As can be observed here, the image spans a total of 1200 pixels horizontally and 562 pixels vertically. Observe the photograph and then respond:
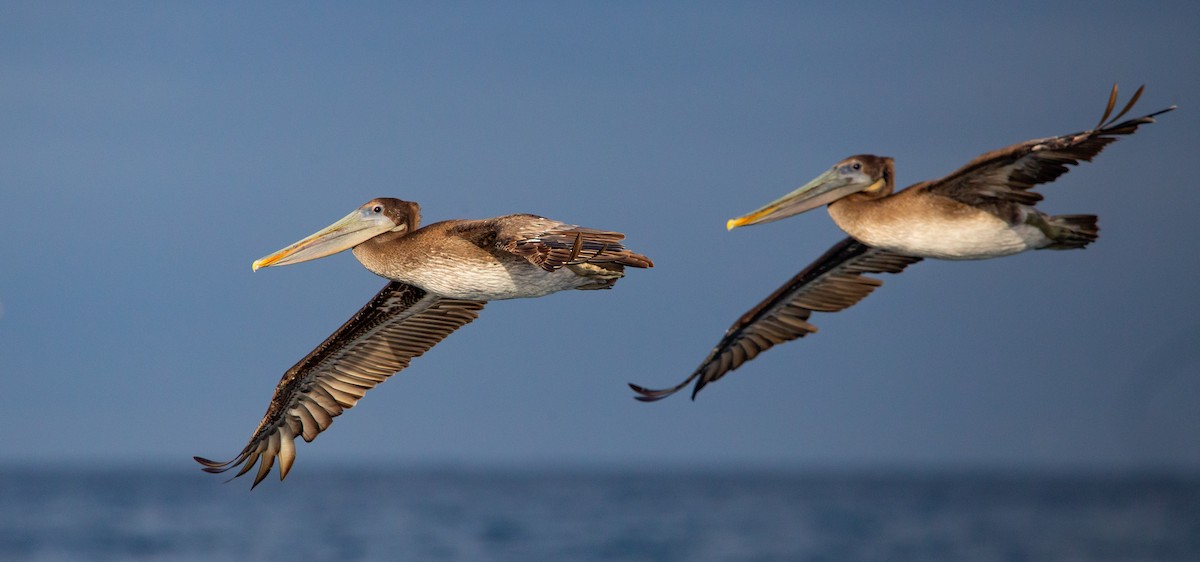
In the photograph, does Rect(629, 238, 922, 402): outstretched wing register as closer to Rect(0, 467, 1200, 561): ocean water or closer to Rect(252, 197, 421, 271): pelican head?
Rect(252, 197, 421, 271): pelican head

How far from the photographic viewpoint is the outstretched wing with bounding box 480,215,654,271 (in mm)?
9711

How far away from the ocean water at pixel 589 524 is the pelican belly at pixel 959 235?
3122cm

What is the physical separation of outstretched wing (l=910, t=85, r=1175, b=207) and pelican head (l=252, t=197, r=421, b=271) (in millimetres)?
3537

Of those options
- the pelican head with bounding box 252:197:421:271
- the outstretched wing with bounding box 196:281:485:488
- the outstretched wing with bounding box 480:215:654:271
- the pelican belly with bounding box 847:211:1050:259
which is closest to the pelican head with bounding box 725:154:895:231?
the pelican belly with bounding box 847:211:1050:259

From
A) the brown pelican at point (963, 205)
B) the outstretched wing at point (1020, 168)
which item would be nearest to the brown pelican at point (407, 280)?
the brown pelican at point (963, 205)

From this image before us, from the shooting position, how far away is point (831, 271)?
12.7m

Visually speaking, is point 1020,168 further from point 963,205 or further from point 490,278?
point 490,278

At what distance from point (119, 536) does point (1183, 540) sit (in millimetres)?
32830

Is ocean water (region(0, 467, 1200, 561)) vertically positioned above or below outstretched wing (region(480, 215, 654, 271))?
below

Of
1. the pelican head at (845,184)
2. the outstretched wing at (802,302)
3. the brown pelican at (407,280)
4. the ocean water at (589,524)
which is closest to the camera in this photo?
the brown pelican at (407,280)

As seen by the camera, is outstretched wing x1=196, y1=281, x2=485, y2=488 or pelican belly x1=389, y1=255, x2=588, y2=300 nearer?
pelican belly x1=389, y1=255, x2=588, y2=300

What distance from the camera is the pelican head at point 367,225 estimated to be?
11.6m

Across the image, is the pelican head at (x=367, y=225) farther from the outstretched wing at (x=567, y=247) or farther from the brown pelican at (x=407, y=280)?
the outstretched wing at (x=567, y=247)

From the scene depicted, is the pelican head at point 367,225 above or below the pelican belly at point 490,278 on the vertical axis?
above
